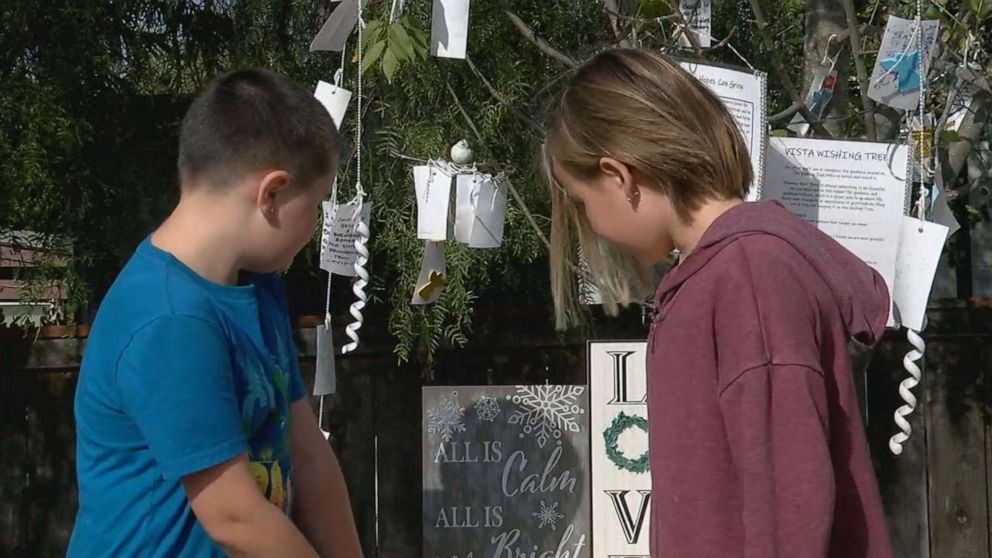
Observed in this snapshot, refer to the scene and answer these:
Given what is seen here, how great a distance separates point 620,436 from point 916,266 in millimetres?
1612

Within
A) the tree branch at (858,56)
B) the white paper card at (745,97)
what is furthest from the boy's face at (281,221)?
the tree branch at (858,56)

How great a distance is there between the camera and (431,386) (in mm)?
4309

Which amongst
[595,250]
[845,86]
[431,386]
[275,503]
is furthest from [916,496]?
[275,503]

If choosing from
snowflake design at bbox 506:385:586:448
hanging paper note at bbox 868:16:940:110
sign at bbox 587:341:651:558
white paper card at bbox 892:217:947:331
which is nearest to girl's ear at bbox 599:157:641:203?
white paper card at bbox 892:217:947:331

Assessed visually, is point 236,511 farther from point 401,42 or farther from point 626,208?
point 401,42

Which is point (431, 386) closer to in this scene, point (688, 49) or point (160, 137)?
point (160, 137)

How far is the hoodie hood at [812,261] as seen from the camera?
1491 mm

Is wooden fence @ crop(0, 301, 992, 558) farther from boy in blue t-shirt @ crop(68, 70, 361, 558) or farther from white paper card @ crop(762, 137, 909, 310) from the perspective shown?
boy in blue t-shirt @ crop(68, 70, 361, 558)

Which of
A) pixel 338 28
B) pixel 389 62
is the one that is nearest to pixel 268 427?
pixel 389 62

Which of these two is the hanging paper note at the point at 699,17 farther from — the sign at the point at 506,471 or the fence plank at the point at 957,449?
the fence plank at the point at 957,449

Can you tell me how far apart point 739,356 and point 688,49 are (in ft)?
5.26

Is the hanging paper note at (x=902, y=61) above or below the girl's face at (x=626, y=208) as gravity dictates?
above

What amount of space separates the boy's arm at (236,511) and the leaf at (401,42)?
1256 mm

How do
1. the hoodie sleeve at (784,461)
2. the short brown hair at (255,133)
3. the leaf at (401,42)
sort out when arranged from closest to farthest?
1. the hoodie sleeve at (784,461)
2. the short brown hair at (255,133)
3. the leaf at (401,42)
